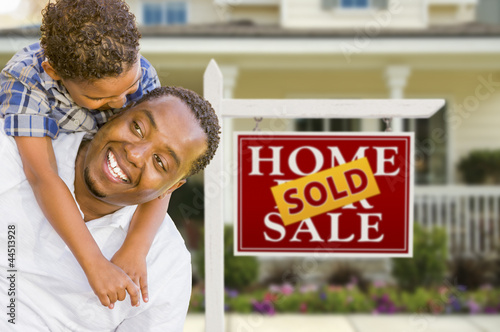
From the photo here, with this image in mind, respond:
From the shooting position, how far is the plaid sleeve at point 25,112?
137 cm

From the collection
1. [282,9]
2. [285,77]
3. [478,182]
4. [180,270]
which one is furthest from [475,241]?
[180,270]

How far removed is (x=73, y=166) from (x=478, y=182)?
821 centimetres

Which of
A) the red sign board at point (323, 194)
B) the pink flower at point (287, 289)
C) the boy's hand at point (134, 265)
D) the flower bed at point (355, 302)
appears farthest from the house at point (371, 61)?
the boy's hand at point (134, 265)

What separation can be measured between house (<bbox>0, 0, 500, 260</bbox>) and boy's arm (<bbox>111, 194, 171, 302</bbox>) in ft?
17.7

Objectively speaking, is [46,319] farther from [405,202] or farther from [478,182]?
[478,182]

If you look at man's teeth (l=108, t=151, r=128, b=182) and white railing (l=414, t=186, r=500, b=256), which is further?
white railing (l=414, t=186, r=500, b=256)

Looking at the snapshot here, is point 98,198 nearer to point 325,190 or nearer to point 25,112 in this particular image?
point 25,112

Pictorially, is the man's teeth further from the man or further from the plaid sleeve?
the plaid sleeve

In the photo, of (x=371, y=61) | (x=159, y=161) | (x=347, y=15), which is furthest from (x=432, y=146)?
(x=159, y=161)

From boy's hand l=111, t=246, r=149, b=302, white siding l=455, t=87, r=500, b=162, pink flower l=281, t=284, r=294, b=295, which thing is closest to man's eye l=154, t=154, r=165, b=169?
boy's hand l=111, t=246, r=149, b=302

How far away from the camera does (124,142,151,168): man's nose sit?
123cm

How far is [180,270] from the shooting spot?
150cm

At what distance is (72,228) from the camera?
4.28ft

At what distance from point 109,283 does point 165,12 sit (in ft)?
29.1
